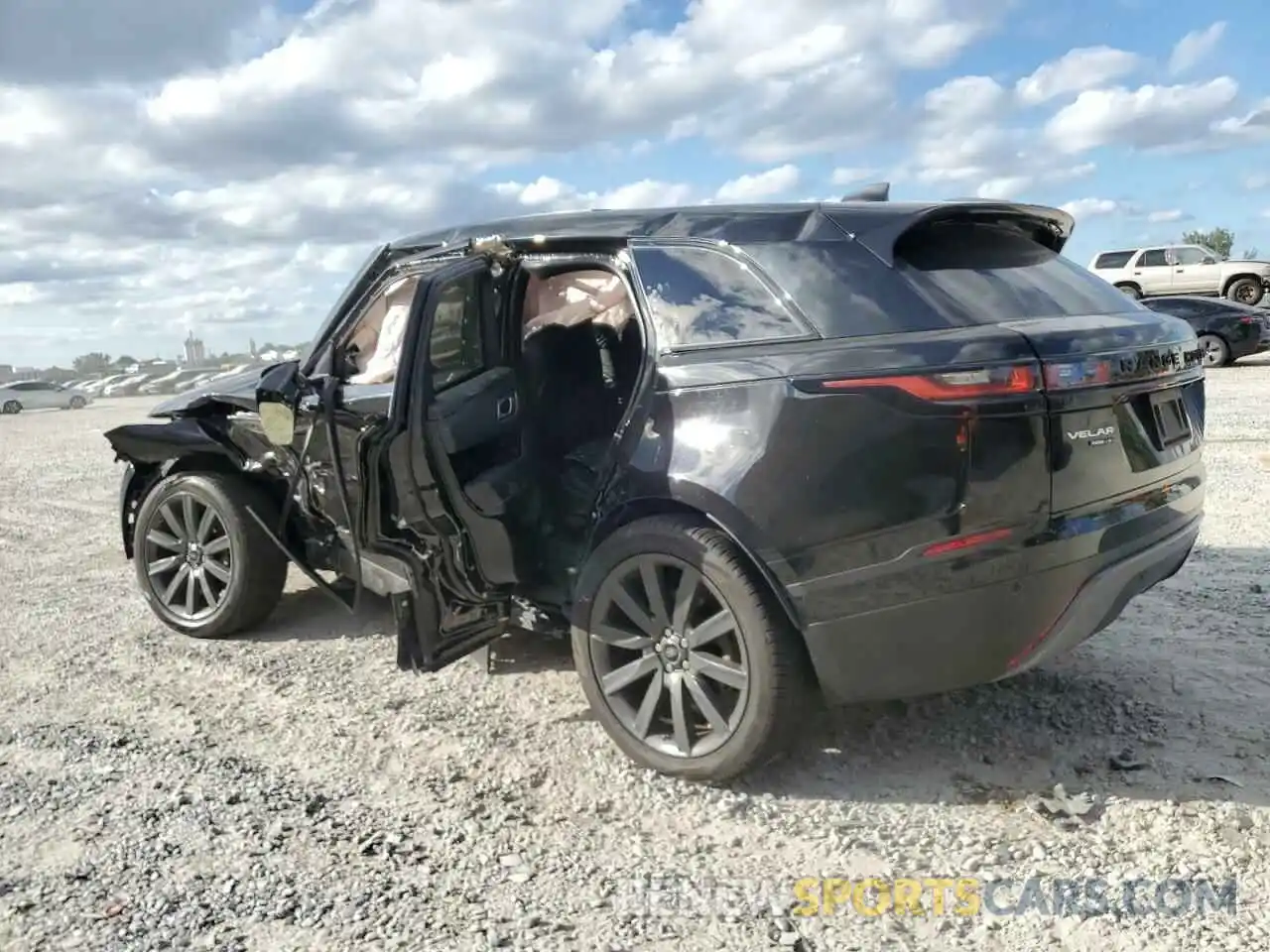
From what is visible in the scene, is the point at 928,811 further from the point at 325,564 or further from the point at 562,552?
the point at 325,564

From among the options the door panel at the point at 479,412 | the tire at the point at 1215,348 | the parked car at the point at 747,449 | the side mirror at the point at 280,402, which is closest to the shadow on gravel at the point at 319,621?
the parked car at the point at 747,449

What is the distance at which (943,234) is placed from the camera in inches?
134

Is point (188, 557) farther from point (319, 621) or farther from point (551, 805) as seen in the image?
point (551, 805)

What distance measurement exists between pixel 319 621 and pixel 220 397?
1249mm

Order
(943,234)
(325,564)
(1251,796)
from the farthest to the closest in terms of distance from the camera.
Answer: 1. (325,564)
2. (943,234)
3. (1251,796)

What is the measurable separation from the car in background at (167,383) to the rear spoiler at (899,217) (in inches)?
1863

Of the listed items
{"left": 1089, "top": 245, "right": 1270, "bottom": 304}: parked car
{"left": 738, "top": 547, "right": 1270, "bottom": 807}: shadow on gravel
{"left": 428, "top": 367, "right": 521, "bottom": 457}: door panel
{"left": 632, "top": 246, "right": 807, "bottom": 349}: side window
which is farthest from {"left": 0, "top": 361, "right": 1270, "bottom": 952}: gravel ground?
{"left": 1089, "top": 245, "right": 1270, "bottom": 304}: parked car

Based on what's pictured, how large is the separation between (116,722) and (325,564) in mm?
1065

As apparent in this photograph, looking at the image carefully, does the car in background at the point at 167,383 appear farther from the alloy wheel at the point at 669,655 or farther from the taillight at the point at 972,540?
the taillight at the point at 972,540

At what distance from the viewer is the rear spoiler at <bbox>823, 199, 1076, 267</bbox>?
3.23m

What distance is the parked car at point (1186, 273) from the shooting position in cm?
2391

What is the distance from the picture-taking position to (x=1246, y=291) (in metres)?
24.0

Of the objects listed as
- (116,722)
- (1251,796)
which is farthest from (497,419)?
(1251,796)

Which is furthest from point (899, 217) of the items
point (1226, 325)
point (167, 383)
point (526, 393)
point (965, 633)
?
point (167, 383)
